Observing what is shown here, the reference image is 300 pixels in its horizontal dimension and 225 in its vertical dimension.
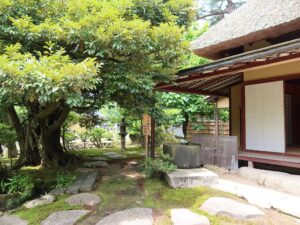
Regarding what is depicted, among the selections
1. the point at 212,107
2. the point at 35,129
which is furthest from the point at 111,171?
the point at 212,107

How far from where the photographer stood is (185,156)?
6.17 m

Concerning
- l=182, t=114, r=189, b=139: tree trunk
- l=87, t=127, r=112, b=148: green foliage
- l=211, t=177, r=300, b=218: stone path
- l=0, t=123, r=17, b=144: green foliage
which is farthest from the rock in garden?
l=182, t=114, r=189, b=139: tree trunk

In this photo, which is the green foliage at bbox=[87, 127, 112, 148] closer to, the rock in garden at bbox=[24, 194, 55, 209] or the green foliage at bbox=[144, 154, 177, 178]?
the green foliage at bbox=[144, 154, 177, 178]

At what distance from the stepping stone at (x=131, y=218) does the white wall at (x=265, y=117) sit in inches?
156

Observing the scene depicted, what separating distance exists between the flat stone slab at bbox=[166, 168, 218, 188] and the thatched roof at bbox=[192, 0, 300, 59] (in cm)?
390

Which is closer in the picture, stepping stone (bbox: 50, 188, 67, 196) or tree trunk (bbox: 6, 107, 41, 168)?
stepping stone (bbox: 50, 188, 67, 196)

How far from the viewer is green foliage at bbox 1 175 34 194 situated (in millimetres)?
5545

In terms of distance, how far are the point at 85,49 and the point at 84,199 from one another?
9.28 ft

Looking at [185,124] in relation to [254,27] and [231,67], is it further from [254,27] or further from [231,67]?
[231,67]

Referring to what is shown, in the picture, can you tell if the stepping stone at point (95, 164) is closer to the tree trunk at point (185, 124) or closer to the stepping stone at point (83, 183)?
the stepping stone at point (83, 183)

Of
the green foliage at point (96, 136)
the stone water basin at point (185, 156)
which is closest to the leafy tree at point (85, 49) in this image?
the stone water basin at point (185, 156)

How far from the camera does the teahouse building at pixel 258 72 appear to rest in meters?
5.87

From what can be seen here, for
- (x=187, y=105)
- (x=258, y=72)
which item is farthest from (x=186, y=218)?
(x=187, y=105)

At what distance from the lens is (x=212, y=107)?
13.2 meters
